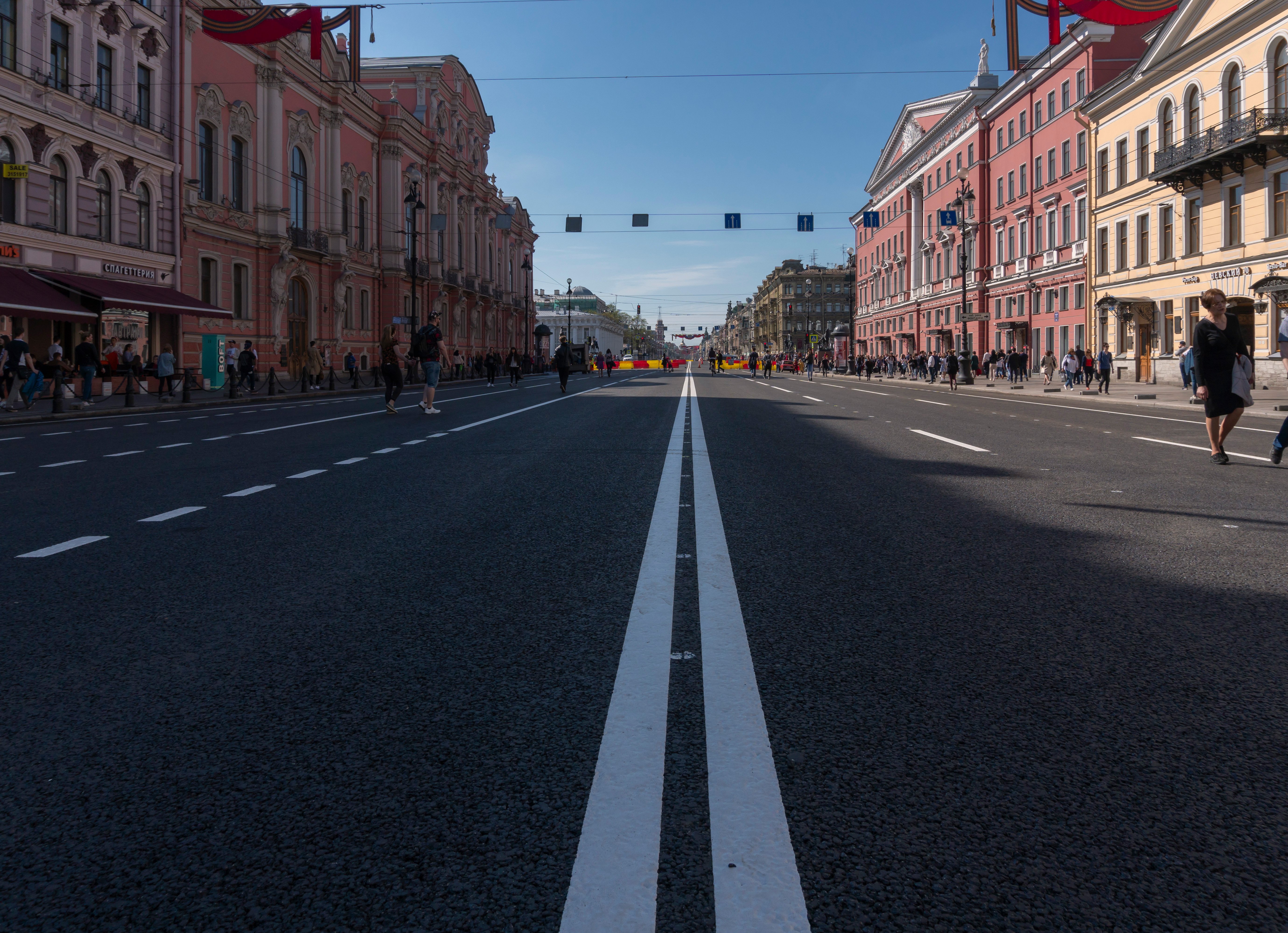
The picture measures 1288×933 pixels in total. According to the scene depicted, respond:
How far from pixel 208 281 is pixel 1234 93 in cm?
3419

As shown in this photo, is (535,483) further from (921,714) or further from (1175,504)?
(921,714)

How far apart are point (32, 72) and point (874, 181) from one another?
76.7 metres

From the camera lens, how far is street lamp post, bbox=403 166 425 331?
4406 cm

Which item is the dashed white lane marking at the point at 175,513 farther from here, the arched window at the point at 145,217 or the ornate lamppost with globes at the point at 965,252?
the ornate lamppost with globes at the point at 965,252

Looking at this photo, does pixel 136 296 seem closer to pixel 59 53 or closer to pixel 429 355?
pixel 59 53

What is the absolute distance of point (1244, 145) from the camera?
2998 cm

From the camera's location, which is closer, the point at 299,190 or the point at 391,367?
the point at 391,367

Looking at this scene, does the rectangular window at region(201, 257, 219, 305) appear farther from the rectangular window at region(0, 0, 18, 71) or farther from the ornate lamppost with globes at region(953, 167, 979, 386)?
the ornate lamppost with globes at region(953, 167, 979, 386)

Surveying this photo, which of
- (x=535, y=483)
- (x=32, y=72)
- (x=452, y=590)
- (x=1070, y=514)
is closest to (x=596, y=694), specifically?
(x=452, y=590)

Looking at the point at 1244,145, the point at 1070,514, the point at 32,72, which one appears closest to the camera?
the point at 1070,514

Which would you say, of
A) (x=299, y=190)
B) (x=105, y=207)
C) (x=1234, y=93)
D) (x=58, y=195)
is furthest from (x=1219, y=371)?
(x=299, y=190)

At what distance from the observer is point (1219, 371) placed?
33.6 ft

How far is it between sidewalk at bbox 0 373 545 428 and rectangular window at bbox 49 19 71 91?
27.0ft

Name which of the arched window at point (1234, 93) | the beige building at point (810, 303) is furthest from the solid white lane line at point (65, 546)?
the beige building at point (810, 303)
